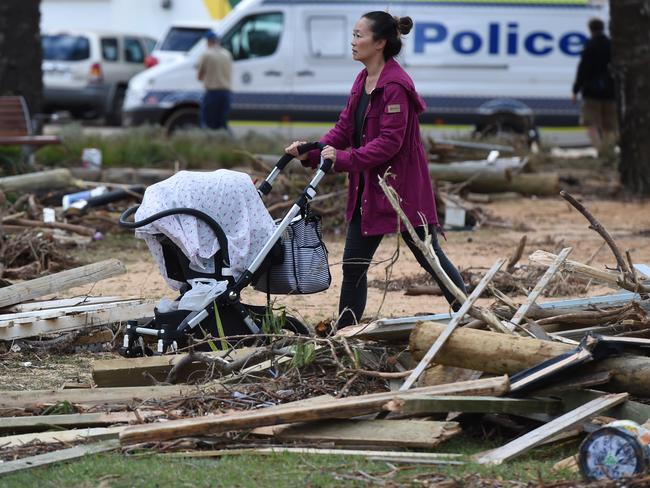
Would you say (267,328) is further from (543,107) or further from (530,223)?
(543,107)

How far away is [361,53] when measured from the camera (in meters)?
6.97

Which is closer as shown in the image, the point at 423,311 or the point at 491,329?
the point at 491,329

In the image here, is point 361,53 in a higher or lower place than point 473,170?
higher

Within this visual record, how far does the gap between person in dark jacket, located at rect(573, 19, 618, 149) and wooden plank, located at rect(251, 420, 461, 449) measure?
1410cm

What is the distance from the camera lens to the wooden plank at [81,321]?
7039 mm

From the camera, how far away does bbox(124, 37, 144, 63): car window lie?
2736cm

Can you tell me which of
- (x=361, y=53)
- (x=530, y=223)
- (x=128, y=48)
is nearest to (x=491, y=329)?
(x=361, y=53)

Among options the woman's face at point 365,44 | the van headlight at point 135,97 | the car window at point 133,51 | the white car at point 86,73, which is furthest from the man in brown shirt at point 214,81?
the woman's face at point 365,44

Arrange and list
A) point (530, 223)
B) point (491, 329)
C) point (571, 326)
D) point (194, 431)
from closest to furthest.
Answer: point (194, 431), point (491, 329), point (571, 326), point (530, 223)

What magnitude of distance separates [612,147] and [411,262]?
29.0ft

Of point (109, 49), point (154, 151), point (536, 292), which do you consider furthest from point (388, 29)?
point (109, 49)

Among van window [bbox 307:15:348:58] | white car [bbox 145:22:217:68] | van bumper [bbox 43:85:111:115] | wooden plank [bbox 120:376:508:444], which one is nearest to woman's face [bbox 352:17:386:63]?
wooden plank [bbox 120:376:508:444]

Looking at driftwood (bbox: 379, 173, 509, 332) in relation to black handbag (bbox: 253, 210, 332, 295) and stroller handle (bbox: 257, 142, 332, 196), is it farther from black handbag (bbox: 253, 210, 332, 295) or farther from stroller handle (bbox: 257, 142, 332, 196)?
black handbag (bbox: 253, 210, 332, 295)

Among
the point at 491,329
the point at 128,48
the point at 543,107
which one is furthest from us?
the point at 128,48
